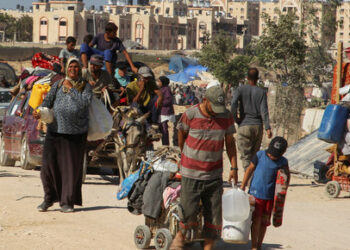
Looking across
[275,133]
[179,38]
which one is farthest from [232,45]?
[179,38]

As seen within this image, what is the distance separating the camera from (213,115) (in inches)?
281

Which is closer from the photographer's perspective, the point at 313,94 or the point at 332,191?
the point at 332,191

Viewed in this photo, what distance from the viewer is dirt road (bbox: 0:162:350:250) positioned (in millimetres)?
7781

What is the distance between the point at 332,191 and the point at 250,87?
2351 mm

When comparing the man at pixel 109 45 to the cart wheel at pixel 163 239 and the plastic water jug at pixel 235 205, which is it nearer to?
the cart wheel at pixel 163 239

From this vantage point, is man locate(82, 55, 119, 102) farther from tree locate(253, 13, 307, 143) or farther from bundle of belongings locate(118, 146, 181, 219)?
tree locate(253, 13, 307, 143)

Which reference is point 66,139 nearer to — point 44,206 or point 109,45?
Answer: point 44,206

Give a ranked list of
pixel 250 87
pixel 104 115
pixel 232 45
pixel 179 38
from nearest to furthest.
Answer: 1. pixel 104 115
2. pixel 250 87
3. pixel 232 45
4. pixel 179 38

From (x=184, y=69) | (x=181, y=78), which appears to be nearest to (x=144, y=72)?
(x=181, y=78)

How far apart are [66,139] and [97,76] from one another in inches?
149

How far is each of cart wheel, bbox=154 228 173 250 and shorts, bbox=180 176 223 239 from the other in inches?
7.8

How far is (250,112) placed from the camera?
12.3m

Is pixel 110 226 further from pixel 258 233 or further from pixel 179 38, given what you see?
pixel 179 38

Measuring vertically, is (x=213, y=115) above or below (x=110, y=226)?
above
